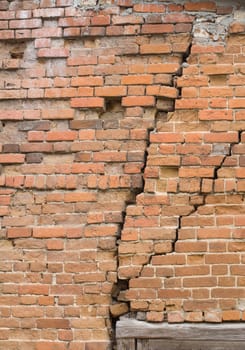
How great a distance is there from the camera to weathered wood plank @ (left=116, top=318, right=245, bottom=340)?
135 inches

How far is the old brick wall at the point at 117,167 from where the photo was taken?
11.7 feet

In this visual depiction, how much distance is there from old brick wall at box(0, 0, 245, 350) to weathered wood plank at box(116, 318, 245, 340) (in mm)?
62

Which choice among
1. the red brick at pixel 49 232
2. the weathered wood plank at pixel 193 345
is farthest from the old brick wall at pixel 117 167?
the weathered wood plank at pixel 193 345

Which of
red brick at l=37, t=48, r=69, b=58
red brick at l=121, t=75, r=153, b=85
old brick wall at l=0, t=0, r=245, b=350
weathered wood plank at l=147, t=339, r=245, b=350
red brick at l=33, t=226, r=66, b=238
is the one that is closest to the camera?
weathered wood plank at l=147, t=339, r=245, b=350

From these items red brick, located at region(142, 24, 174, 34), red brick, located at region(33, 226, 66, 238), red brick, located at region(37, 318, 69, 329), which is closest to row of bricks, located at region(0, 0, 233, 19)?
red brick, located at region(142, 24, 174, 34)

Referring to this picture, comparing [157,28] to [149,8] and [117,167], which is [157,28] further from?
[117,167]

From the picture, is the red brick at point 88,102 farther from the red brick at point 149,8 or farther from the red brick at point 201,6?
the red brick at point 201,6

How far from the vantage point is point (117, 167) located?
377cm

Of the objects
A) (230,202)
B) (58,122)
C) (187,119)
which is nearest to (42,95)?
(58,122)

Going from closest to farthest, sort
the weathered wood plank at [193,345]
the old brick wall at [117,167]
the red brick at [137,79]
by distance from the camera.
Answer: the weathered wood plank at [193,345], the old brick wall at [117,167], the red brick at [137,79]

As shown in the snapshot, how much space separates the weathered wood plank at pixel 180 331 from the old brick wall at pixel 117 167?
62 mm

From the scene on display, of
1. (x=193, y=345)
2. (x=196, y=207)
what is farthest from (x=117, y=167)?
(x=193, y=345)

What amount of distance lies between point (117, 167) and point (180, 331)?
1.17 meters

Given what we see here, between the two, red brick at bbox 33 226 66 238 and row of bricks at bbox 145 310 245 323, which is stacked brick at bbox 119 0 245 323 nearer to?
row of bricks at bbox 145 310 245 323
